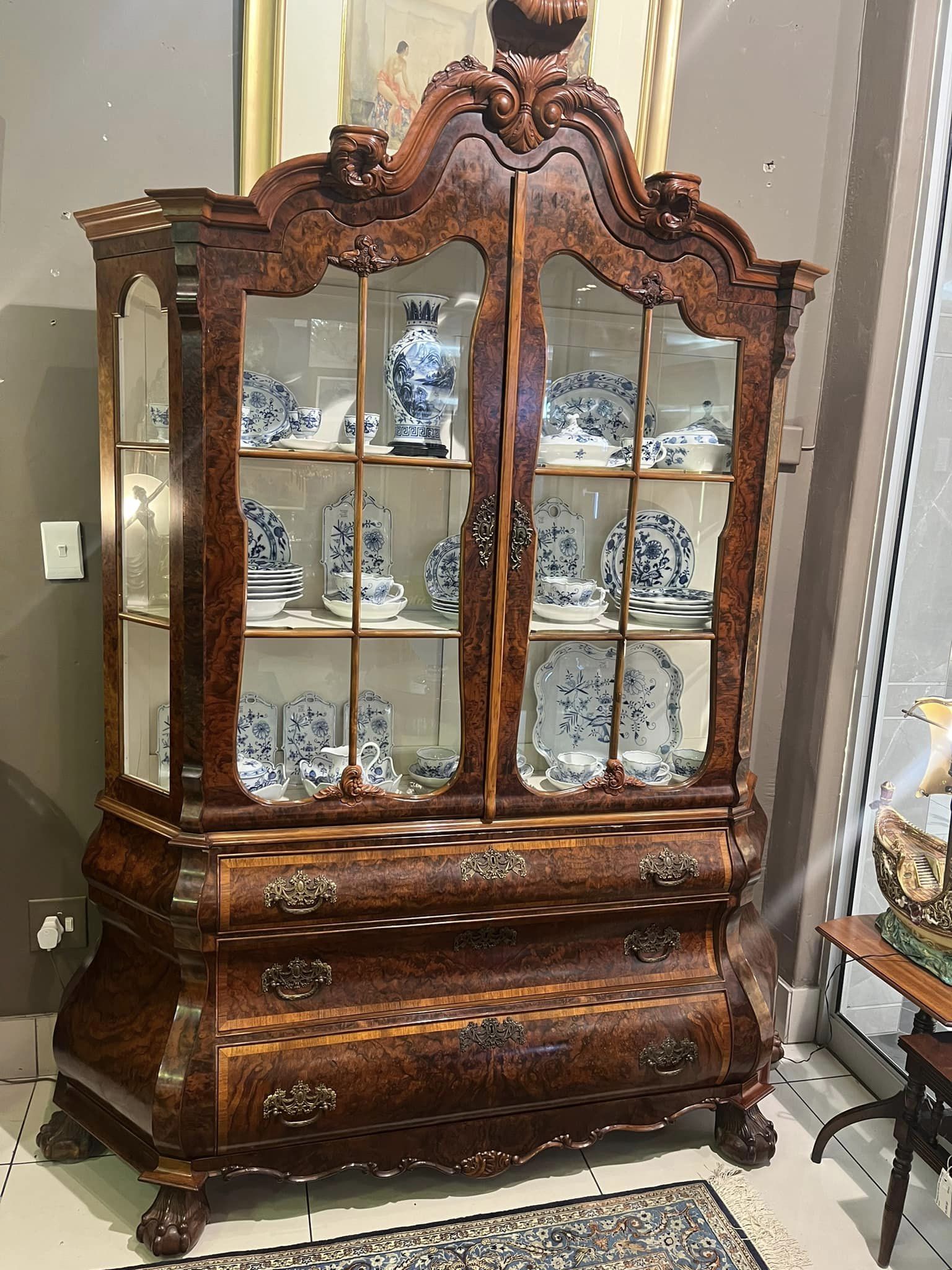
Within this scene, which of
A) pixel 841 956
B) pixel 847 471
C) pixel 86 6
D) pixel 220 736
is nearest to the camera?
pixel 220 736

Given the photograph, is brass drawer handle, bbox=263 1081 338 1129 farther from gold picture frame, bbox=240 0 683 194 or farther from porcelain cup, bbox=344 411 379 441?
gold picture frame, bbox=240 0 683 194

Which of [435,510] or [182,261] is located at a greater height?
[182,261]

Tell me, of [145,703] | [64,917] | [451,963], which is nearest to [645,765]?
[451,963]

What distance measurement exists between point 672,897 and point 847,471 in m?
1.06

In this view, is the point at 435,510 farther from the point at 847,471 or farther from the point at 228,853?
the point at 847,471

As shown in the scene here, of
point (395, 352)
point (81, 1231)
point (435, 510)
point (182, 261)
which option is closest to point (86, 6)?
point (182, 261)

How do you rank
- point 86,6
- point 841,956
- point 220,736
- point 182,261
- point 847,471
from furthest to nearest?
point 841,956, point 847,471, point 86,6, point 220,736, point 182,261

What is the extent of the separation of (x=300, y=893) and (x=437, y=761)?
1.14 ft

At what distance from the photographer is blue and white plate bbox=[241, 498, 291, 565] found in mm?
1753

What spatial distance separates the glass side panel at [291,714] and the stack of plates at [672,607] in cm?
58

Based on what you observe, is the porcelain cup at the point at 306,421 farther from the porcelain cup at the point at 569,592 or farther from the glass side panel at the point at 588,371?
the porcelain cup at the point at 569,592

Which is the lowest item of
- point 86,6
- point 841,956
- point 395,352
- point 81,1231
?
point 81,1231

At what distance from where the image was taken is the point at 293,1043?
5.79 feet

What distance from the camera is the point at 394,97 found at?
203 centimetres
